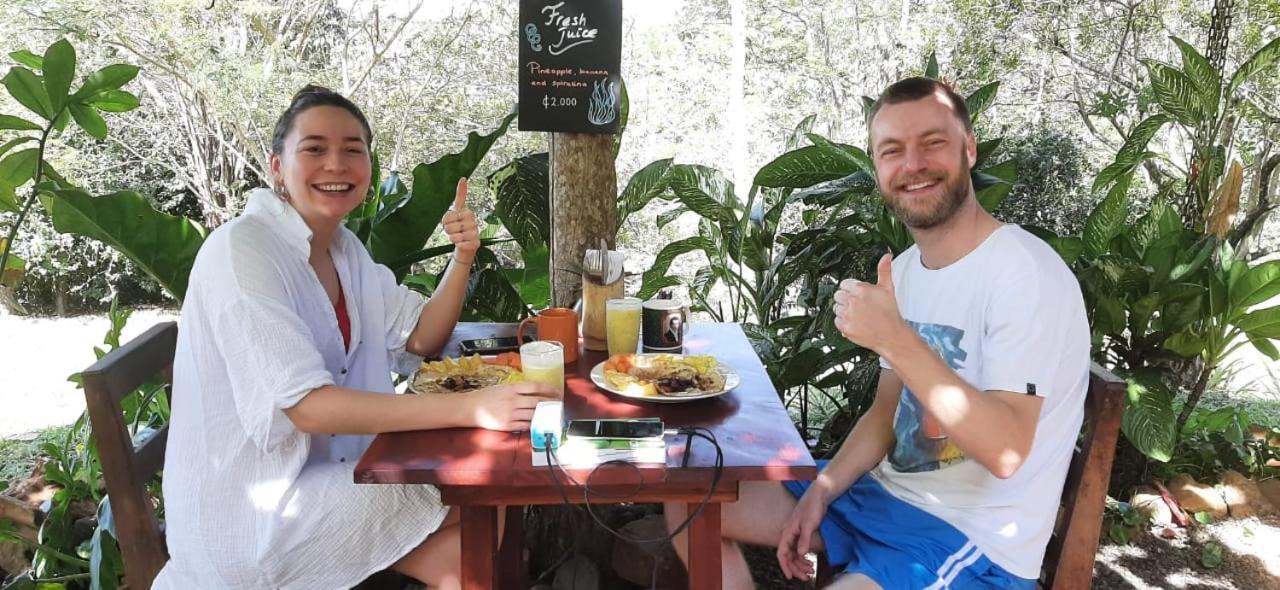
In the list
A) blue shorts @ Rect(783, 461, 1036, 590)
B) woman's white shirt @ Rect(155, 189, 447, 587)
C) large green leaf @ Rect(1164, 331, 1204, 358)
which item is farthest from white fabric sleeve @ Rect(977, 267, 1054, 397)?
large green leaf @ Rect(1164, 331, 1204, 358)

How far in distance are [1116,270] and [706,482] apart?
82.5 inches

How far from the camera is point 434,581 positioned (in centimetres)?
145

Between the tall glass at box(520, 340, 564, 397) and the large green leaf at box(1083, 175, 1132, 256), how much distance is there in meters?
2.24

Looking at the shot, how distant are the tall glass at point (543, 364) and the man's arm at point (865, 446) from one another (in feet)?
1.86

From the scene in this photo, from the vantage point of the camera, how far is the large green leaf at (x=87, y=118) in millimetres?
2115

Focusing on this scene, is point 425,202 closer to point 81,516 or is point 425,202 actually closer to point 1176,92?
point 81,516

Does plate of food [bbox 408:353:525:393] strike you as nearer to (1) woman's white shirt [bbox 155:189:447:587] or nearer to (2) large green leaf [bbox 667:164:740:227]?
(1) woman's white shirt [bbox 155:189:447:587]

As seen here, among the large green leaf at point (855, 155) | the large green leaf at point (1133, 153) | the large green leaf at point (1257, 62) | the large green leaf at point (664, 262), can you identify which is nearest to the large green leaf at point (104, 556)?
the large green leaf at point (664, 262)

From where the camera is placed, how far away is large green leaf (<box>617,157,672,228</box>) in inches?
110

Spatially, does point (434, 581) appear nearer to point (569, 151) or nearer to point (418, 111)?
point (569, 151)

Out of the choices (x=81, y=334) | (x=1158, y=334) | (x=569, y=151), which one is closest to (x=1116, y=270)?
(x=1158, y=334)

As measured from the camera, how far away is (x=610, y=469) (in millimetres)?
1198

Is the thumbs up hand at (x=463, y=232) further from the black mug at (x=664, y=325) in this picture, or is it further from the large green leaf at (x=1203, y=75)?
the large green leaf at (x=1203, y=75)

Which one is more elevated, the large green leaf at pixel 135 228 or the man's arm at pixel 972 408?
the large green leaf at pixel 135 228
